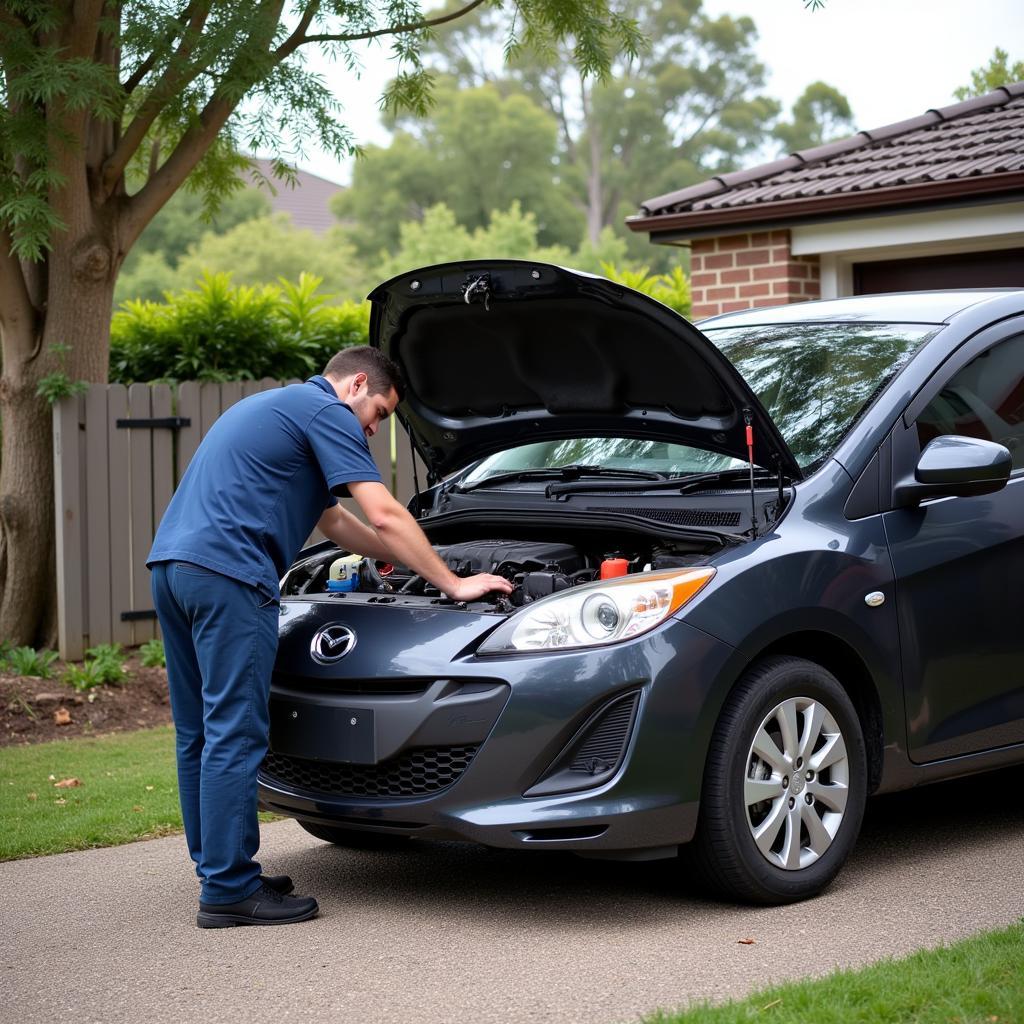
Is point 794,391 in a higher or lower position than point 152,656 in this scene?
higher

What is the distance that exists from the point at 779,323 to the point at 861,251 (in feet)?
14.0

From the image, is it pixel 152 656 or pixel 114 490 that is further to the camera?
pixel 114 490

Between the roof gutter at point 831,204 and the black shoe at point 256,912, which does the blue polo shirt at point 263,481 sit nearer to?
the black shoe at point 256,912

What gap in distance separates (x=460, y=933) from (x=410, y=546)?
1168mm

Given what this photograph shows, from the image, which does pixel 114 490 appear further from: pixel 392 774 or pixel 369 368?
pixel 392 774

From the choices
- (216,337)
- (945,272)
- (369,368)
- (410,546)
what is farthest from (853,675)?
(216,337)

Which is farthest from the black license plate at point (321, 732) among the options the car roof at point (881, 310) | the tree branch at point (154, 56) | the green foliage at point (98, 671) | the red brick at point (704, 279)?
the red brick at point (704, 279)

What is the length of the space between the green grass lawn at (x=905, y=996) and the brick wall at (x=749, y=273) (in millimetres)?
6624

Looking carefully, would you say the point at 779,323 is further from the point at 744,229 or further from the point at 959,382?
the point at 744,229

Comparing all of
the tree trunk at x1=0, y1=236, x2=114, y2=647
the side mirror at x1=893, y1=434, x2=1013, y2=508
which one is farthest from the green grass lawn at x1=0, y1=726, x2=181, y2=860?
the side mirror at x1=893, y1=434, x2=1013, y2=508

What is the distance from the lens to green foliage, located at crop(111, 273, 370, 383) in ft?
34.3

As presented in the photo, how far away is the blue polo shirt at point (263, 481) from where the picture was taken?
4609 millimetres

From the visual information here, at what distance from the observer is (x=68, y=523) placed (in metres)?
9.37

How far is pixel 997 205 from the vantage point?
909cm
